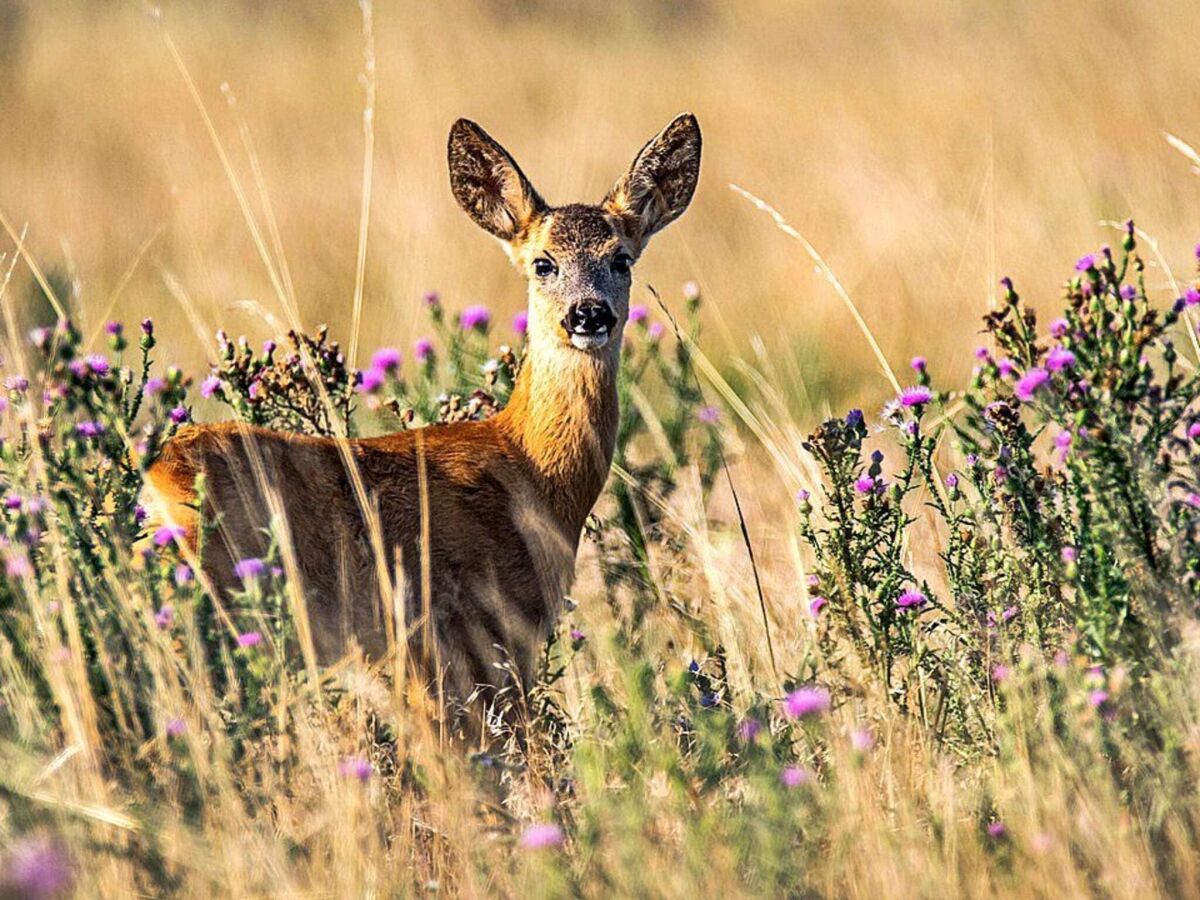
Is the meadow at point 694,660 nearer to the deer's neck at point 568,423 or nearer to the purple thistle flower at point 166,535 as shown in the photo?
the purple thistle flower at point 166,535

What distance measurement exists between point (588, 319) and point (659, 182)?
35.0 inches

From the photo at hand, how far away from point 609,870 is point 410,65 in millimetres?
13472

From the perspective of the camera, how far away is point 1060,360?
3852mm

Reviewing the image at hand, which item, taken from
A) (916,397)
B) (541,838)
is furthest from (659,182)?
(541,838)

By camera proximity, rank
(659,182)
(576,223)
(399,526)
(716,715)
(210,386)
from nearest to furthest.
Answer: (716,715) < (399,526) < (210,386) < (576,223) < (659,182)

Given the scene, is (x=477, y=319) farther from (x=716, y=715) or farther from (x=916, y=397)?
(x=716, y=715)

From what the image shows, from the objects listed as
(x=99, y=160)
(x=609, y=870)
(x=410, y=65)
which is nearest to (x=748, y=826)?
(x=609, y=870)

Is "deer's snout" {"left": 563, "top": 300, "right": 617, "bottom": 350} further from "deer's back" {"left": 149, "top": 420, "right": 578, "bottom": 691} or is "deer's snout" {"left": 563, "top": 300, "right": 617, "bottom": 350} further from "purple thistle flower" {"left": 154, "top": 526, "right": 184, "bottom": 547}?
"purple thistle flower" {"left": 154, "top": 526, "right": 184, "bottom": 547}

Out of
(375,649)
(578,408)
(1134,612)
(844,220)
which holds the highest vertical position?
(844,220)

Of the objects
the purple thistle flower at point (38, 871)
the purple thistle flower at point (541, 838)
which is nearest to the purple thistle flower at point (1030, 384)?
the purple thistle flower at point (541, 838)

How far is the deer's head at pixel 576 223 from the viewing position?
5.40 m

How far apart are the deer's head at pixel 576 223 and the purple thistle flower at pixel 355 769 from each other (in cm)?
186

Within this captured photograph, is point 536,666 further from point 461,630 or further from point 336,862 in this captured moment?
point 336,862

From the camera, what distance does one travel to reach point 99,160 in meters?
14.3
